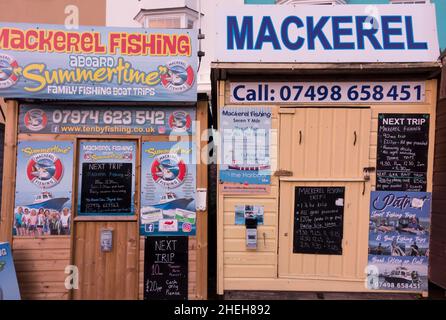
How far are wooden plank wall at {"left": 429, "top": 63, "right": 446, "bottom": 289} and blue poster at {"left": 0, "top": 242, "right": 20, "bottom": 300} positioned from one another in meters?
6.40

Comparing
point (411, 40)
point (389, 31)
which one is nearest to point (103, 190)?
point (389, 31)

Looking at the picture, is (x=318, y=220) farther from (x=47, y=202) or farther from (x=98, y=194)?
(x=47, y=202)

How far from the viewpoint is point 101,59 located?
15.0ft

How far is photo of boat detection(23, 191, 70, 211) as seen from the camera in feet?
15.5

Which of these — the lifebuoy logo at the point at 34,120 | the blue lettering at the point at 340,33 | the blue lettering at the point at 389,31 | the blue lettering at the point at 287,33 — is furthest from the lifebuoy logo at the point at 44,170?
the blue lettering at the point at 389,31

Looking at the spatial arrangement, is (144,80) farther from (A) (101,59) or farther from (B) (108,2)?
(B) (108,2)

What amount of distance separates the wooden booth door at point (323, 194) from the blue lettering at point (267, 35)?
0.88 metres

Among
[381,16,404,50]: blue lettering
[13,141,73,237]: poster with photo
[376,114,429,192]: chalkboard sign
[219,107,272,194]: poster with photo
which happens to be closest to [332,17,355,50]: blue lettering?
[381,16,404,50]: blue lettering

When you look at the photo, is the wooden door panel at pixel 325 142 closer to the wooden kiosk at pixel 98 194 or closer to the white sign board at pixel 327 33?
the white sign board at pixel 327 33

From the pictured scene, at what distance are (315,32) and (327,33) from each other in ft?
0.51

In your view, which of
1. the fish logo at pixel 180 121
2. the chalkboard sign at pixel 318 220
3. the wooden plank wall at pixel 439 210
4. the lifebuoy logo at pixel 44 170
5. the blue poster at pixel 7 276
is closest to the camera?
the blue poster at pixel 7 276

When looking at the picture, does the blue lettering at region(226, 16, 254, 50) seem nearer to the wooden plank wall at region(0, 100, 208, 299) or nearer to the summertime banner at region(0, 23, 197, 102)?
the summertime banner at region(0, 23, 197, 102)

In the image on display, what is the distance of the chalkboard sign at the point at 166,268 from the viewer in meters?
4.79
